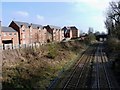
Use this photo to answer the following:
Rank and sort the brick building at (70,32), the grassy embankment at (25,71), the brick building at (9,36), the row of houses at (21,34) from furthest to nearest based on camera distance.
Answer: the brick building at (70,32)
the row of houses at (21,34)
the brick building at (9,36)
the grassy embankment at (25,71)

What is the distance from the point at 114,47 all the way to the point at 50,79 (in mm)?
31498

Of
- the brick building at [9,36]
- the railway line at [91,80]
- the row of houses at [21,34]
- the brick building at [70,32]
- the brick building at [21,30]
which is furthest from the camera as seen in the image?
the brick building at [70,32]

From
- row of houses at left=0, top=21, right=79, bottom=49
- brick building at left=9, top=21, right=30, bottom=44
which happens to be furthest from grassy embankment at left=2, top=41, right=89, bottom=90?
brick building at left=9, top=21, right=30, bottom=44

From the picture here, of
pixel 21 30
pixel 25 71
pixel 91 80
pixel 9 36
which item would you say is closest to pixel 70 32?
pixel 21 30

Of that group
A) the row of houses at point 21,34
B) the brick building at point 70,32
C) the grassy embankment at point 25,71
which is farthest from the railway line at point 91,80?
the brick building at point 70,32

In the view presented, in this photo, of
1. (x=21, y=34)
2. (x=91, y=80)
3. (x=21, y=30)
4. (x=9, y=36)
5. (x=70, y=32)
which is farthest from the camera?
(x=70, y=32)

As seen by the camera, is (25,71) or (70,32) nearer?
(25,71)

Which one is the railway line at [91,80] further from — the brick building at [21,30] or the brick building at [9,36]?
the brick building at [21,30]

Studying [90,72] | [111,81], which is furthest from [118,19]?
[111,81]

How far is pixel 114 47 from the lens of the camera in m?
57.1

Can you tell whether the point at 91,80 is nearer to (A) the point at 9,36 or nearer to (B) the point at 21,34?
(A) the point at 9,36

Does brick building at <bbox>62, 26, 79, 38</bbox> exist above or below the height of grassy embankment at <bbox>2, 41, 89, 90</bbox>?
above

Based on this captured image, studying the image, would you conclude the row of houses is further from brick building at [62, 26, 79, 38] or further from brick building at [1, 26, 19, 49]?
brick building at [62, 26, 79, 38]

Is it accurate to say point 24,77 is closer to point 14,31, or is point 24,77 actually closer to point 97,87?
point 97,87
